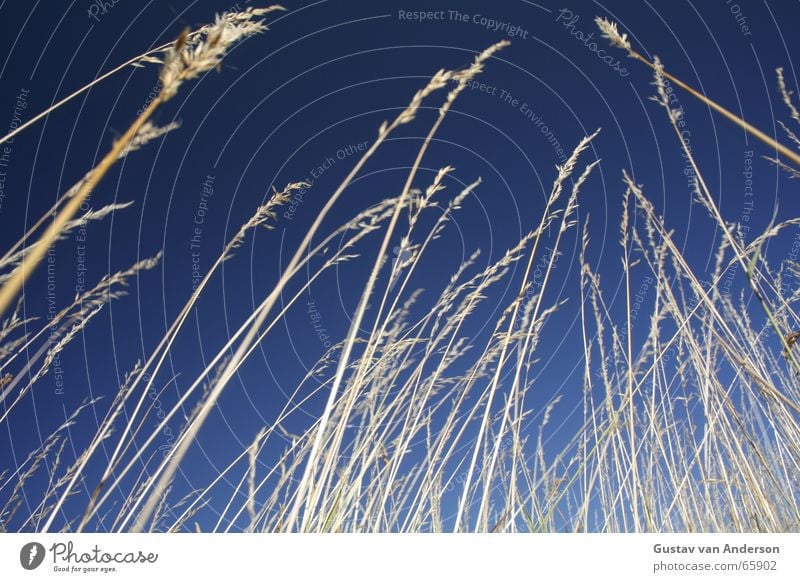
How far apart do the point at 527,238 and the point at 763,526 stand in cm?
166

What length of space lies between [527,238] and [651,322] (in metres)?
1.02

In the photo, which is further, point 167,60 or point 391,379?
point 391,379

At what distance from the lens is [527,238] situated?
6.86 feet

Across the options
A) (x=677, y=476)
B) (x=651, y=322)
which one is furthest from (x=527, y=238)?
(x=677, y=476)
